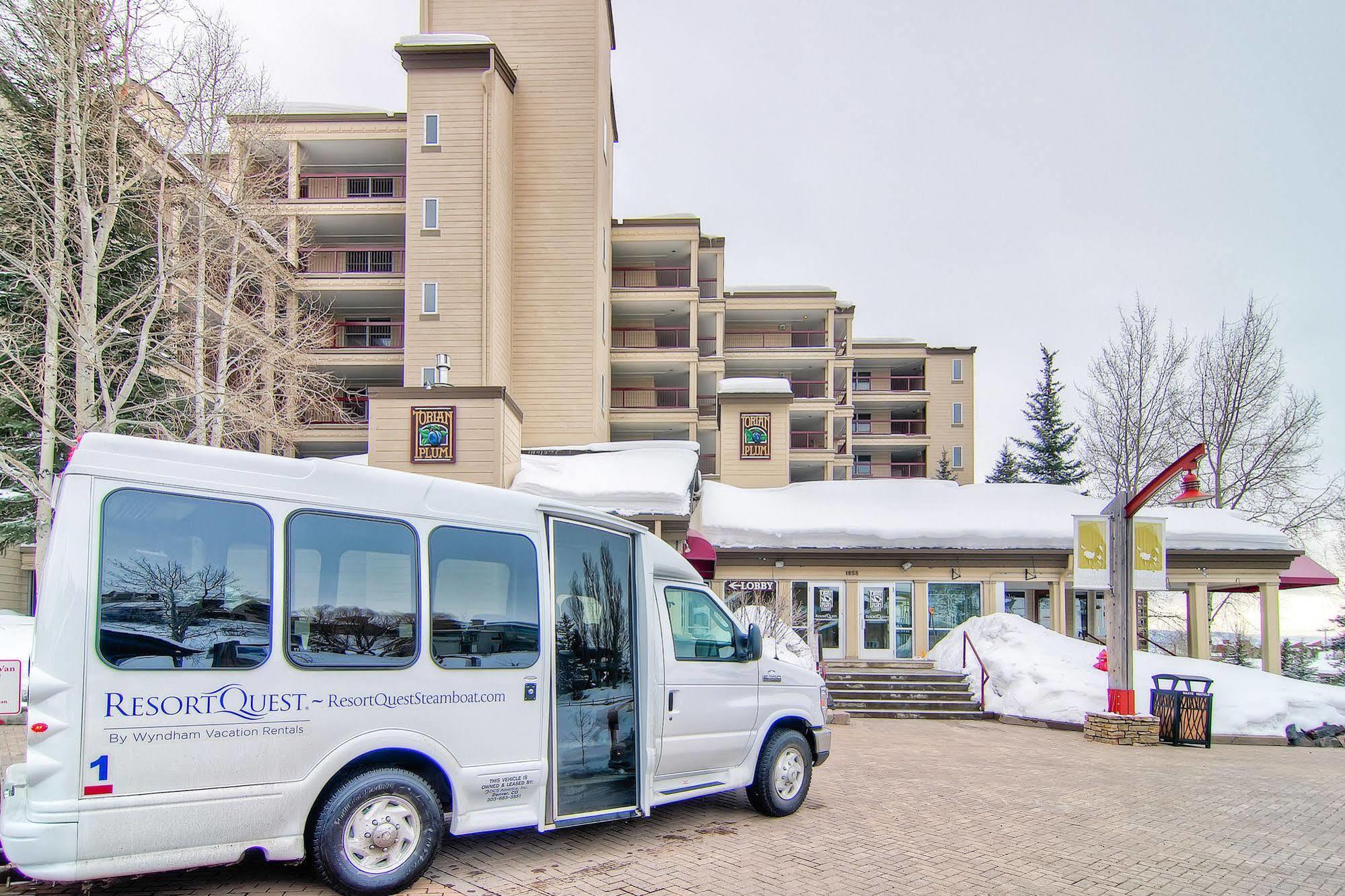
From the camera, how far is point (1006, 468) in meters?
48.8

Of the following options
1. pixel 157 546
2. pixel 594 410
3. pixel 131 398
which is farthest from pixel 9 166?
pixel 594 410

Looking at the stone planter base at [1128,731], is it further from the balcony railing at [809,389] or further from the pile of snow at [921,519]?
the balcony railing at [809,389]

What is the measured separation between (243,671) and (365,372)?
31.3 metres

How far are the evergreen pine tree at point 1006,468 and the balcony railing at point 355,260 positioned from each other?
30.6 metres

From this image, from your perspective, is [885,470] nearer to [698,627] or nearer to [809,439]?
[809,439]

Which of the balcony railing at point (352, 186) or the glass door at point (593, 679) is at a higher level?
the balcony railing at point (352, 186)

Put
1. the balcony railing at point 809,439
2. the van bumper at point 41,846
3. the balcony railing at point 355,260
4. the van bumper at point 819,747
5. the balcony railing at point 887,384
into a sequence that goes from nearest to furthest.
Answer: the van bumper at point 41,846 → the van bumper at point 819,747 → the balcony railing at point 355,260 → the balcony railing at point 809,439 → the balcony railing at point 887,384

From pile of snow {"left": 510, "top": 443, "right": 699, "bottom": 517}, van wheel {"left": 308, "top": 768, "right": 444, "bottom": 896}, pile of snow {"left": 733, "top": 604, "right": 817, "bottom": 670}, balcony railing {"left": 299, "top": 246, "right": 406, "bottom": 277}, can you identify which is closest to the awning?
pile of snow {"left": 510, "top": 443, "right": 699, "bottom": 517}

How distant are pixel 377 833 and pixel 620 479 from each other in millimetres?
17254

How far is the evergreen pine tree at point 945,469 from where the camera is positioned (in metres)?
51.6

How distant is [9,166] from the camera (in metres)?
13.1

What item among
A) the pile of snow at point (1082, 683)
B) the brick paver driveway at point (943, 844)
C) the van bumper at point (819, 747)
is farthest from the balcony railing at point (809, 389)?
the van bumper at point (819, 747)

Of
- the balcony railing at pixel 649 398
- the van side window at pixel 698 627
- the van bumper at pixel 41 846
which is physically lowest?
the van bumper at pixel 41 846

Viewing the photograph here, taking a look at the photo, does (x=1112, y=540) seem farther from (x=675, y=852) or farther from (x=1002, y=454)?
(x=1002, y=454)
